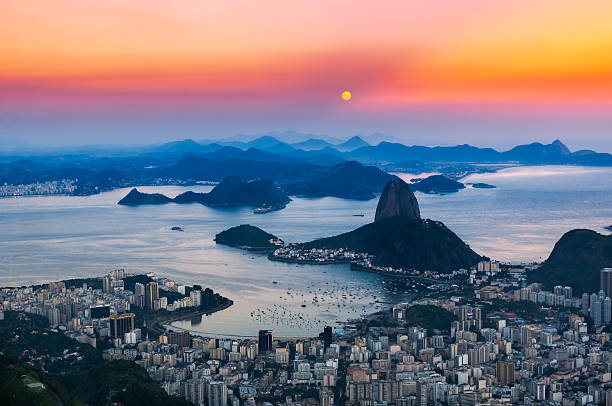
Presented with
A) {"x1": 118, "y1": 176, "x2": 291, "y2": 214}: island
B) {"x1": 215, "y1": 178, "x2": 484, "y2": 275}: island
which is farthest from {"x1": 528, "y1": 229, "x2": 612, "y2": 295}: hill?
{"x1": 118, "y1": 176, "x2": 291, "y2": 214}: island

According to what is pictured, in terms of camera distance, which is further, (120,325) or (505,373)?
(120,325)

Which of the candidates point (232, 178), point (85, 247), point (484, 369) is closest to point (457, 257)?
point (484, 369)

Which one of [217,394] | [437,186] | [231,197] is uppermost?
[437,186]

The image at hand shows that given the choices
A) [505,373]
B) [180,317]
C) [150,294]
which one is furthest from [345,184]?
[505,373]

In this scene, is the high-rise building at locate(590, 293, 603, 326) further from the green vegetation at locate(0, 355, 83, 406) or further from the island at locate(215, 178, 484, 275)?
the green vegetation at locate(0, 355, 83, 406)

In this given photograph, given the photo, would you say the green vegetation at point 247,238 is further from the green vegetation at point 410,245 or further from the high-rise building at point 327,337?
the high-rise building at point 327,337

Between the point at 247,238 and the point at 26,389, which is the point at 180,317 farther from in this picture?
the point at 247,238

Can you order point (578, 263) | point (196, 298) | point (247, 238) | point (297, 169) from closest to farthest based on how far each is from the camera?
point (196, 298)
point (578, 263)
point (247, 238)
point (297, 169)
